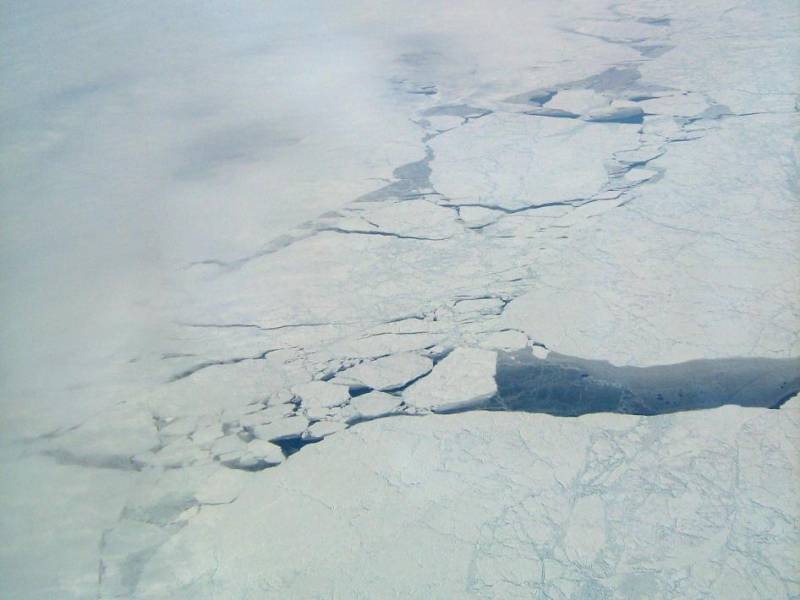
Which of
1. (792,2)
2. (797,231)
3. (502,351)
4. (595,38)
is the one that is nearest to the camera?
(502,351)

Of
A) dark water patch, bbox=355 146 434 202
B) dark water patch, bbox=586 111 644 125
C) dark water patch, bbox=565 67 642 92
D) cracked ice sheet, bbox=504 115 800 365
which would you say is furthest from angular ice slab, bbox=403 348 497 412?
dark water patch, bbox=565 67 642 92

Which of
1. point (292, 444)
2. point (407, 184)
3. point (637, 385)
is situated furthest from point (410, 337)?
point (407, 184)

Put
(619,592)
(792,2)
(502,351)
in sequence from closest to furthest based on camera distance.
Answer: (619,592) < (502,351) < (792,2)

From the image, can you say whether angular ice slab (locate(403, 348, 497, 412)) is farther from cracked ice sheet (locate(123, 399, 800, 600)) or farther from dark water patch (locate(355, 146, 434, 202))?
dark water patch (locate(355, 146, 434, 202))

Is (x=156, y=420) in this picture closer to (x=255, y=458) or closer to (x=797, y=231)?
(x=255, y=458)

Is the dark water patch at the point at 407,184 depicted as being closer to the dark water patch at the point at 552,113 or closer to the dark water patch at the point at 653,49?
the dark water patch at the point at 552,113

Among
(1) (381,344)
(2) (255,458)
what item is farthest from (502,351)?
(2) (255,458)

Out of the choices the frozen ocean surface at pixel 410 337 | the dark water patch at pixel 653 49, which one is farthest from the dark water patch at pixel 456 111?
the dark water patch at pixel 653 49
